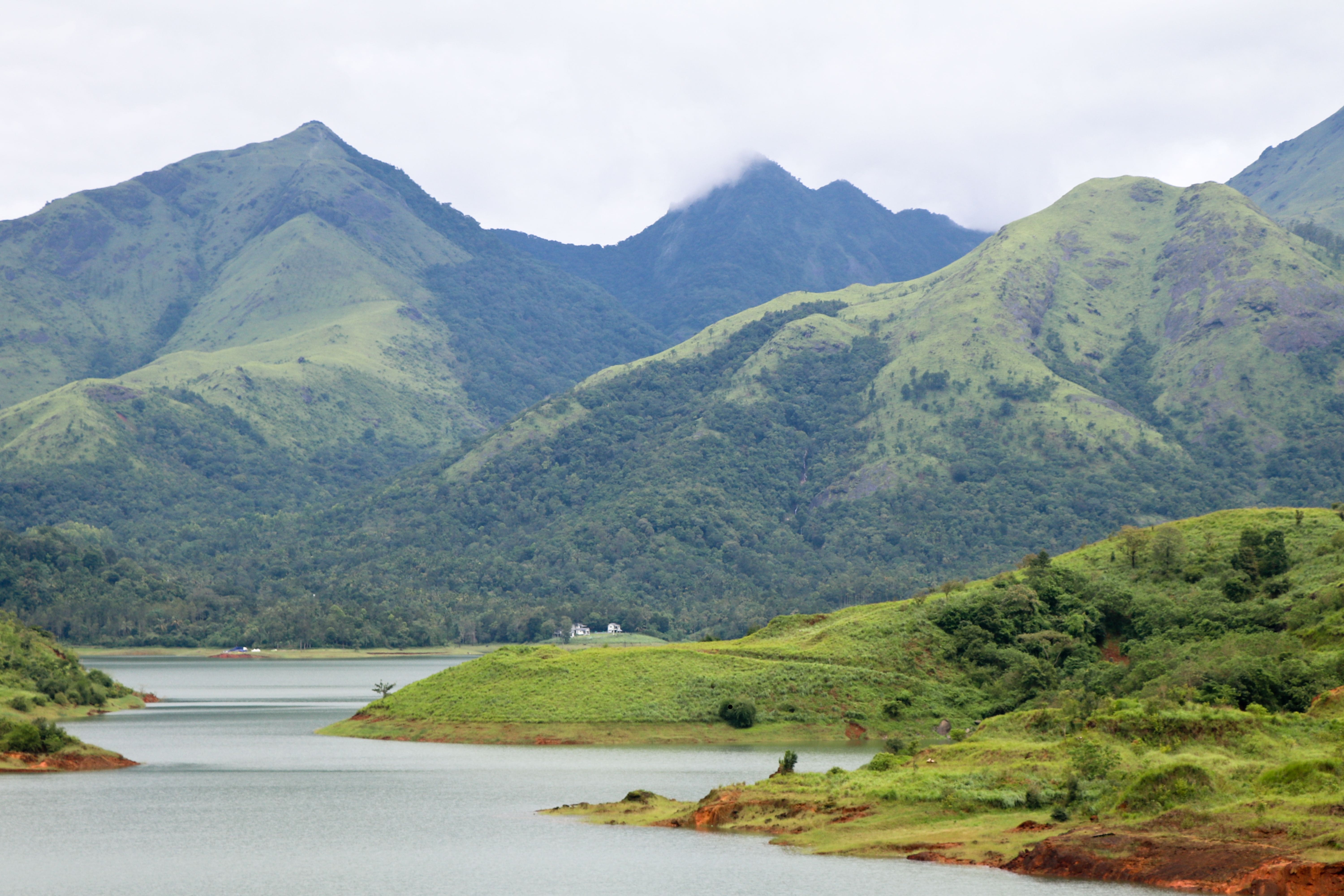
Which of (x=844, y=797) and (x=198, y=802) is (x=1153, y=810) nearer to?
(x=844, y=797)

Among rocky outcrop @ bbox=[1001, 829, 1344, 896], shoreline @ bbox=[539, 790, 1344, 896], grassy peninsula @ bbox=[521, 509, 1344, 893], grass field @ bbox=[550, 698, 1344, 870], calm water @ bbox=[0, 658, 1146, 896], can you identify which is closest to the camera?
rocky outcrop @ bbox=[1001, 829, 1344, 896]

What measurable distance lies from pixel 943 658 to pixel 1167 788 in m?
60.0

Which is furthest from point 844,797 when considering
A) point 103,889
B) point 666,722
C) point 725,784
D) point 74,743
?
point 74,743

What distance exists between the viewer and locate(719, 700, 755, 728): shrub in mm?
100938

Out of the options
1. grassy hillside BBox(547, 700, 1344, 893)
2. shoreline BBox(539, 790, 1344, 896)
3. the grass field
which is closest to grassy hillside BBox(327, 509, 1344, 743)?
the grass field

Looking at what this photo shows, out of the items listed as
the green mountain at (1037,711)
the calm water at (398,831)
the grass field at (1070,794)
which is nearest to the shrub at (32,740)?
the calm water at (398,831)

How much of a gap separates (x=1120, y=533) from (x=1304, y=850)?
83511 millimetres

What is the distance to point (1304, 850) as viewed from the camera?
4362 centimetres

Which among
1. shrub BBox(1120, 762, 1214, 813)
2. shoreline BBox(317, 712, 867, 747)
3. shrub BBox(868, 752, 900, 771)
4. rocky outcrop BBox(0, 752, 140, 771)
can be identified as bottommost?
shoreline BBox(317, 712, 867, 747)

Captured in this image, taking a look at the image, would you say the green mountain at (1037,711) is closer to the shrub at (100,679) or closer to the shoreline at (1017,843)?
the shoreline at (1017,843)

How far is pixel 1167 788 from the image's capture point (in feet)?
169

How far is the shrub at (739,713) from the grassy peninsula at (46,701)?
41.7 metres

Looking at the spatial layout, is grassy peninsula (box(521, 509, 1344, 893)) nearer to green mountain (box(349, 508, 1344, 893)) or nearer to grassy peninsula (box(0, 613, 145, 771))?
green mountain (box(349, 508, 1344, 893))

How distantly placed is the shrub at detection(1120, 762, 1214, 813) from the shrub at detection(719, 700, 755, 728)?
164 ft
